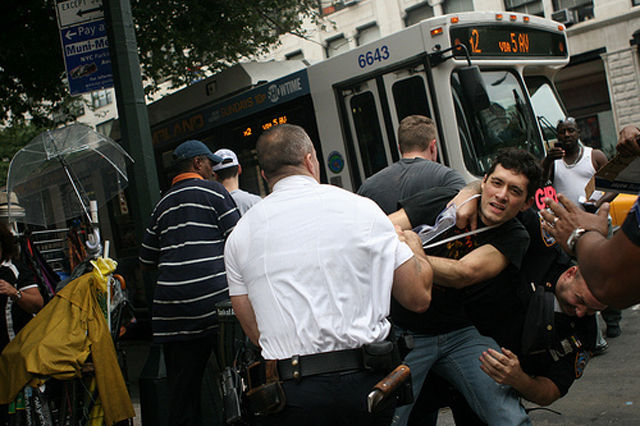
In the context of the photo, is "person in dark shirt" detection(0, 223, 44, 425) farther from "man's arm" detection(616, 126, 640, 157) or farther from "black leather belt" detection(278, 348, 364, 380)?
"man's arm" detection(616, 126, 640, 157)

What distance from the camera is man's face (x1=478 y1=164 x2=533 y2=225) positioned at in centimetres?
314

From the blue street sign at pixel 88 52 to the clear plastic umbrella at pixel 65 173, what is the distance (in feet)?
1.81

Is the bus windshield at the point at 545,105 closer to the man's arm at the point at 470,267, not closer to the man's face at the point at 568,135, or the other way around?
the man's face at the point at 568,135

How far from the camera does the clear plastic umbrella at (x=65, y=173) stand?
534 centimetres

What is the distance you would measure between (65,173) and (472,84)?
4221mm

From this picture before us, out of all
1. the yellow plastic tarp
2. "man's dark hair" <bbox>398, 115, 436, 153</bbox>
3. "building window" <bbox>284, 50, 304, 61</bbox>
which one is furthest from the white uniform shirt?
"building window" <bbox>284, 50, 304, 61</bbox>

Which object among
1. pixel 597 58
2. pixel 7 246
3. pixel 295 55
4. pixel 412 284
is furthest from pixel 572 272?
pixel 295 55

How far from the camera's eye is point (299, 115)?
8398 millimetres

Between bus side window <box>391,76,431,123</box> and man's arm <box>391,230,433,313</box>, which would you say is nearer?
man's arm <box>391,230,433,313</box>

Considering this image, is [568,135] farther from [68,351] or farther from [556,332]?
[68,351]

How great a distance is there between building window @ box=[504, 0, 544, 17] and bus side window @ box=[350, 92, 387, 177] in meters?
16.6

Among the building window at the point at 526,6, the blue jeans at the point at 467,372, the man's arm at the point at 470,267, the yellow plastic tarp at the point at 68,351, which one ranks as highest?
the building window at the point at 526,6

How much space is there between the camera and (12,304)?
195 inches

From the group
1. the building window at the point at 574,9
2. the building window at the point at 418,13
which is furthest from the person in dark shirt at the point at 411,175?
the building window at the point at 418,13
